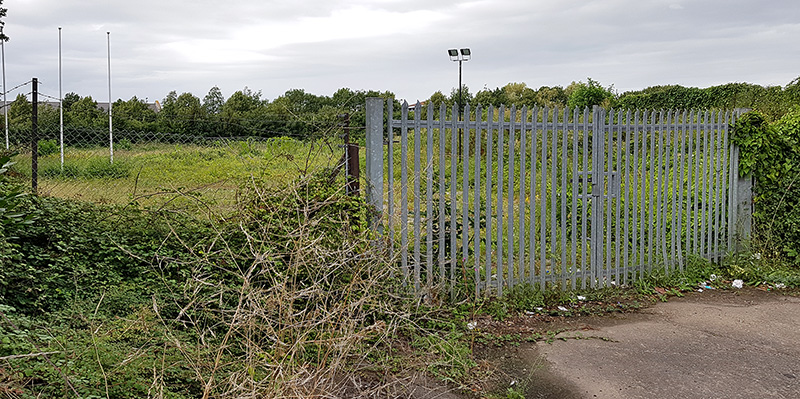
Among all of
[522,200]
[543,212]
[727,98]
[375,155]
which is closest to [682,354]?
[543,212]

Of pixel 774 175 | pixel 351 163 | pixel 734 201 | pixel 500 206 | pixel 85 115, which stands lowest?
pixel 734 201

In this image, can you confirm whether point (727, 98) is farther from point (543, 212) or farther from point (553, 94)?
point (553, 94)

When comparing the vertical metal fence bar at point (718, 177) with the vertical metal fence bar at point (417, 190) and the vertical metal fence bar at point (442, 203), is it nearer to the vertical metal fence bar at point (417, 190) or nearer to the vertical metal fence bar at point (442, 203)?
the vertical metal fence bar at point (442, 203)

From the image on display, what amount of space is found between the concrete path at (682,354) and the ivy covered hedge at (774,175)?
5.19 ft

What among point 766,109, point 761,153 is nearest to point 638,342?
point 761,153

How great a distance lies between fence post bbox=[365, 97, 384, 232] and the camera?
17.5 feet

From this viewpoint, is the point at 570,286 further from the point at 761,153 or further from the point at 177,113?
the point at 177,113

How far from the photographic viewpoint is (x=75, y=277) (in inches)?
187

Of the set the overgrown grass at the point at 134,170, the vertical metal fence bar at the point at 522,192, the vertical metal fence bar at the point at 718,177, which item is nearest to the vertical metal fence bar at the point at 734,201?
the vertical metal fence bar at the point at 718,177

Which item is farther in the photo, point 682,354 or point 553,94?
point 553,94

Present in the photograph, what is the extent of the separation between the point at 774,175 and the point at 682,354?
4.04m

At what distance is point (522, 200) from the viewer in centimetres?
593

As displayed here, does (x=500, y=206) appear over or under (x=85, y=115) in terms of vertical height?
under

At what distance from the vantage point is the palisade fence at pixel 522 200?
541 centimetres
